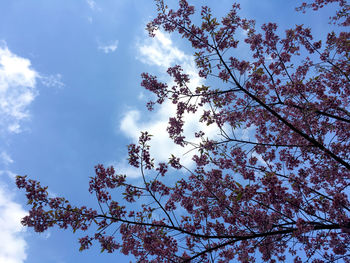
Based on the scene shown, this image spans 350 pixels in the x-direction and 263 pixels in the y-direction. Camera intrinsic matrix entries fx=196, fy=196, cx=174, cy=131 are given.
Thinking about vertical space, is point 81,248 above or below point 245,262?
above

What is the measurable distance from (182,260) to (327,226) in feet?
12.6

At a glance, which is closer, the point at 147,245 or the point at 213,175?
→ the point at 147,245

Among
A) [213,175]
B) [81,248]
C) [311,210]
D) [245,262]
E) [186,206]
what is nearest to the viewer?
[81,248]

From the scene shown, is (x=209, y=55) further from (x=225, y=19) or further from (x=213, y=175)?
(x=213, y=175)

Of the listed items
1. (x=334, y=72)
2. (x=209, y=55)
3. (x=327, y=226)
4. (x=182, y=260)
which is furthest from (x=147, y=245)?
(x=334, y=72)

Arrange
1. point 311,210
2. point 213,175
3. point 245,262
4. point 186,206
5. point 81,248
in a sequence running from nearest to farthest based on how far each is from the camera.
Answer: point 81,248 < point 311,210 < point 245,262 < point 186,206 < point 213,175

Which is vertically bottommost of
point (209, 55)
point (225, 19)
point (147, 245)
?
point (147, 245)

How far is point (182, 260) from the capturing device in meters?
4.79

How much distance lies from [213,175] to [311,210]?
2835mm

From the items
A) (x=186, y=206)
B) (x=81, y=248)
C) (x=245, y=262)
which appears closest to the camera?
(x=81, y=248)

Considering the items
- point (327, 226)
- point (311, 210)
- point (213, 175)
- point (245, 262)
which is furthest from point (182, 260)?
point (327, 226)

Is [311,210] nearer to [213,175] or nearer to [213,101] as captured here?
[213,175]

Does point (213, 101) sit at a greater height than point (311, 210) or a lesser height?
greater

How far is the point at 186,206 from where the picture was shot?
6.19m
